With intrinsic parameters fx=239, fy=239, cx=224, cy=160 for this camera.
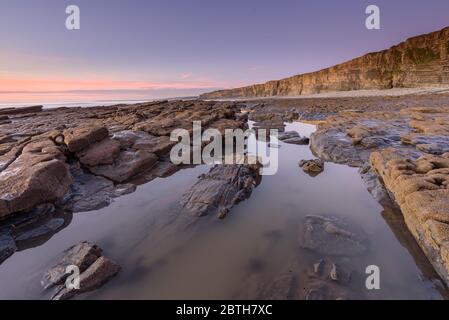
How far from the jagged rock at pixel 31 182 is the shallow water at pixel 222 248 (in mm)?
1223

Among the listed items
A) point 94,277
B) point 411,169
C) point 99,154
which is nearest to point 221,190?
point 94,277

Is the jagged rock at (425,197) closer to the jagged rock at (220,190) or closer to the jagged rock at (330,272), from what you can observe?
the jagged rock at (330,272)

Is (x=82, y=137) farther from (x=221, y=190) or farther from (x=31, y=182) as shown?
(x=221, y=190)

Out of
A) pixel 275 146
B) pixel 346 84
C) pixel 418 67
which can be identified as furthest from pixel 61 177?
pixel 346 84

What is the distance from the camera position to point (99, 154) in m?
11.0

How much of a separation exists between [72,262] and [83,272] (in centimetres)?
48

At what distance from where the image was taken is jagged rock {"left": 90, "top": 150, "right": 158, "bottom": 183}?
1026cm

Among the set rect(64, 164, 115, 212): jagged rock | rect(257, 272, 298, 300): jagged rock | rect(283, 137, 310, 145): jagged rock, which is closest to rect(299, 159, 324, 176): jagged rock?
rect(283, 137, 310, 145): jagged rock

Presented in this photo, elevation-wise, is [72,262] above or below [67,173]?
below

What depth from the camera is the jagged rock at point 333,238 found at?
5480mm

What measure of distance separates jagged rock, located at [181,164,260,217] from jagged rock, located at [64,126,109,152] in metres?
6.18

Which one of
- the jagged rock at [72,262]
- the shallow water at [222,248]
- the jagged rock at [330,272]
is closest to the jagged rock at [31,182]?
the shallow water at [222,248]

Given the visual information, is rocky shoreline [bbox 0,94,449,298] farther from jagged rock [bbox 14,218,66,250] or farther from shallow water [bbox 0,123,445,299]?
shallow water [bbox 0,123,445,299]
